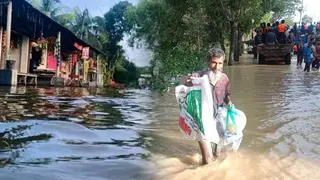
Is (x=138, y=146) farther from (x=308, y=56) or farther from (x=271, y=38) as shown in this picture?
(x=271, y=38)

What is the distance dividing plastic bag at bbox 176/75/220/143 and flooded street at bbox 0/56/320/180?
1.25 feet

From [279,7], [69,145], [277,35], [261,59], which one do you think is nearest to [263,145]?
[69,145]

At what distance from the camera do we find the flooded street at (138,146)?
4.16 metres

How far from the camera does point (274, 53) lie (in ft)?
76.2

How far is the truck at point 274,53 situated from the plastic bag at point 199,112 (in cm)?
1924

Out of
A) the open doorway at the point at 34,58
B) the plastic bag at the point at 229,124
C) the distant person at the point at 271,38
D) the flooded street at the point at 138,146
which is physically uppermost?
the distant person at the point at 271,38

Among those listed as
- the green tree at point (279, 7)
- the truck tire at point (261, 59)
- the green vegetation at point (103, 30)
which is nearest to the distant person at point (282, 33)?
the truck tire at point (261, 59)

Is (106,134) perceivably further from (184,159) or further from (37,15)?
(37,15)

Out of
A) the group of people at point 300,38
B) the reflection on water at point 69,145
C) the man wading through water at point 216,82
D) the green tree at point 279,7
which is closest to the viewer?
the reflection on water at point 69,145

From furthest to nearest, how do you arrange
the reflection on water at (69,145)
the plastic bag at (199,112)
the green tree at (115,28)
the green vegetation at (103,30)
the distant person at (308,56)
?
the green tree at (115,28), the green vegetation at (103,30), the distant person at (308,56), the plastic bag at (199,112), the reflection on water at (69,145)

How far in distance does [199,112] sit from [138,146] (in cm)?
152

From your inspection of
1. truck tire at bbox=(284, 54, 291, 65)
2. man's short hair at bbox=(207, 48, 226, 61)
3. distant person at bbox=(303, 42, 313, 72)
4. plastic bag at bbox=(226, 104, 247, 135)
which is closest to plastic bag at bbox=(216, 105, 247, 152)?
plastic bag at bbox=(226, 104, 247, 135)

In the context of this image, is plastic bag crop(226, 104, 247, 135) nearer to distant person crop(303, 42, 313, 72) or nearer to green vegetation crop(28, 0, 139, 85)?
distant person crop(303, 42, 313, 72)

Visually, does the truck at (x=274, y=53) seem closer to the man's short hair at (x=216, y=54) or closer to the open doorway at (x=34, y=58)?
the open doorway at (x=34, y=58)
